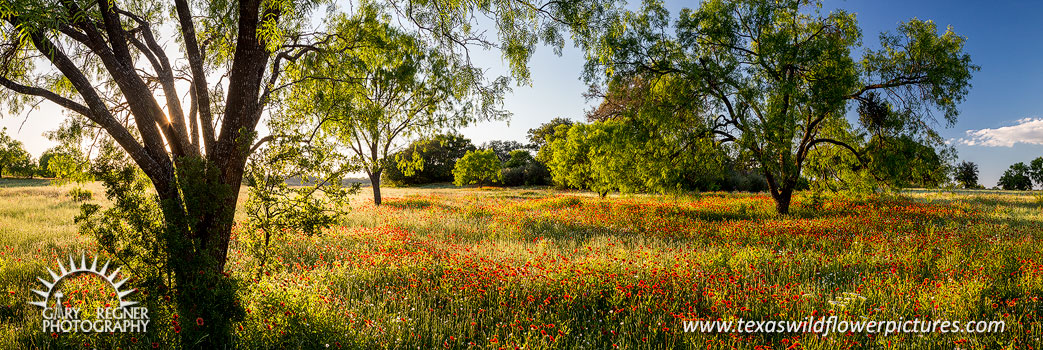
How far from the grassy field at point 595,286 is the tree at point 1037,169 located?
97641 mm

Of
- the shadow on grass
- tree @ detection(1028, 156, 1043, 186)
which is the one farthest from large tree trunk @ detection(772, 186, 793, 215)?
tree @ detection(1028, 156, 1043, 186)

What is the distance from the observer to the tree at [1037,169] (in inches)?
2771

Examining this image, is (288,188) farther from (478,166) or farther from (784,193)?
(478,166)

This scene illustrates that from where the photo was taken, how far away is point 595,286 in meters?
6.04

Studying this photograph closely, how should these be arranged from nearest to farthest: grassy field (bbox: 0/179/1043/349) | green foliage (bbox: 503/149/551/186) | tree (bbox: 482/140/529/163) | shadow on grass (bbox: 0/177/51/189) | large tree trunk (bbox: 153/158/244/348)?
large tree trunk (bbox: 153/158/244/348) < grassy field (bbox: 0/179/1043/349) < shadow on grass (bbox: 0/177/51/189) < green foliage (bbox: 503/149/551/186) < tree (bbox: 482/140/529/163)

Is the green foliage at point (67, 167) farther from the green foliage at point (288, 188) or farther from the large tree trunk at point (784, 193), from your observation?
the large tree trunk at point (784, 193)

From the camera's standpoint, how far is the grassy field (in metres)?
4.34

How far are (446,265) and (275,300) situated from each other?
3.05 meters

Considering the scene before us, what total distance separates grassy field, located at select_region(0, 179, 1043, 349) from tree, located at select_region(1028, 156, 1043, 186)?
97641mm

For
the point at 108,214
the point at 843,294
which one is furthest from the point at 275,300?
the point at 843,294

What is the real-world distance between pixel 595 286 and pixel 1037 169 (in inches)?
4457

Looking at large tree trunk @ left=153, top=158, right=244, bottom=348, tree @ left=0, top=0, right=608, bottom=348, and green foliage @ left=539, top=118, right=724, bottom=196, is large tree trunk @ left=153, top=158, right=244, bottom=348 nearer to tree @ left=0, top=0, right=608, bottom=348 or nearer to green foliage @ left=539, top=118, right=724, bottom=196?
tree @ left=0, top=0, right=608, bottom=348

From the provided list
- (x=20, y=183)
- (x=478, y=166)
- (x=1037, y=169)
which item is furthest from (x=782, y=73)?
(x=1037, y=169)

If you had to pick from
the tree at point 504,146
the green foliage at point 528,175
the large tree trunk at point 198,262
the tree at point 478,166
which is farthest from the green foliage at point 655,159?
the tree at point 504,146
